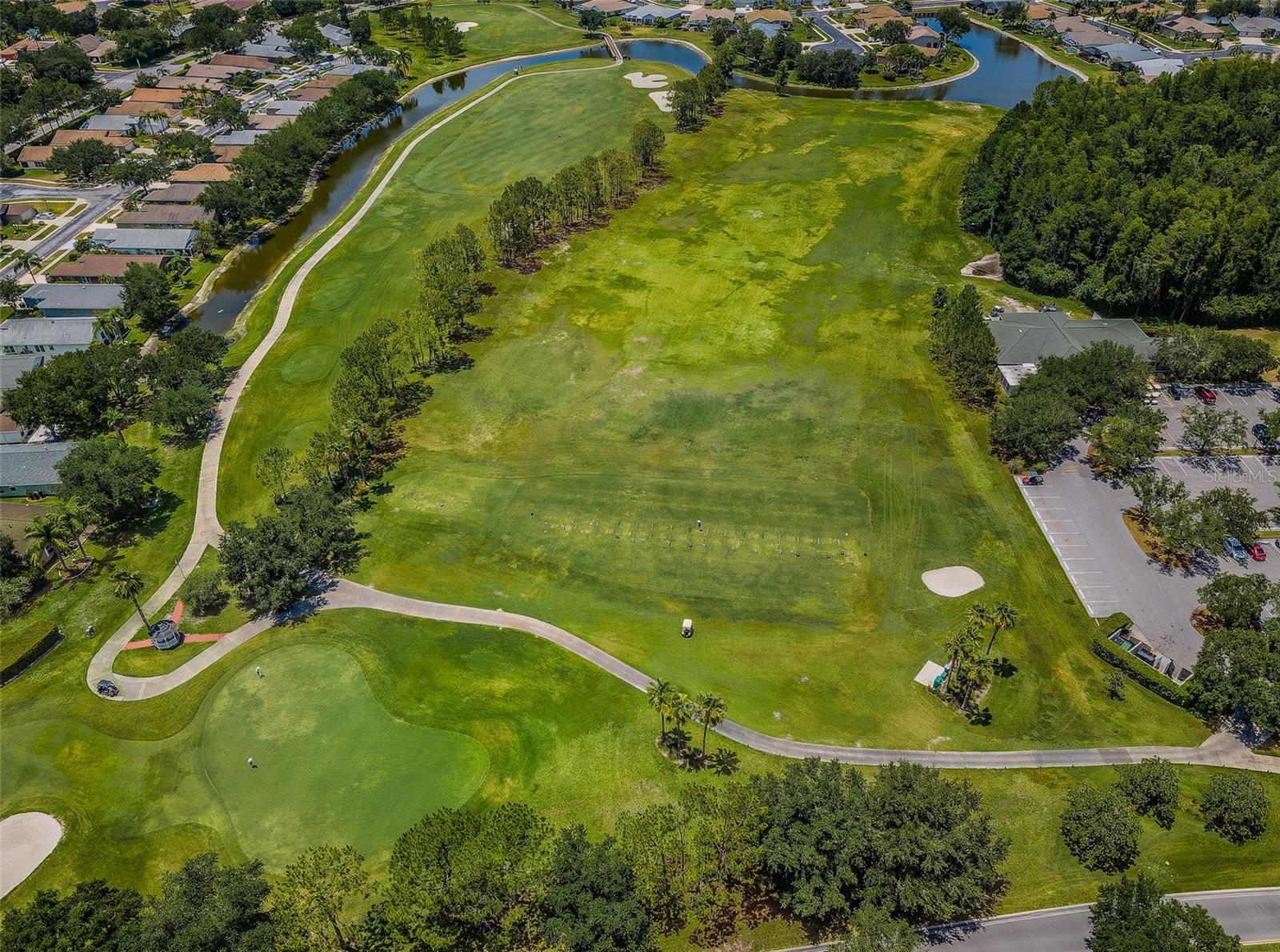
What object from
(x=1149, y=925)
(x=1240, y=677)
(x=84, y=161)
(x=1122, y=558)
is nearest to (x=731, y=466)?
(x=1122, y=558)

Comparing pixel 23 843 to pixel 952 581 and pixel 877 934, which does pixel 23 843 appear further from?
pixel 952 581

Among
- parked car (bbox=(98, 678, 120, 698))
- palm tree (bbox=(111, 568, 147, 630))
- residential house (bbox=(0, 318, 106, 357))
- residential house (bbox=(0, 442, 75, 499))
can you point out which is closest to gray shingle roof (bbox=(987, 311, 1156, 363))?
palm tree (bbox=(111, 568, 147, 630))

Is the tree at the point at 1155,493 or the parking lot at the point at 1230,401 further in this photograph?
the parking lot at the point at 1230,401

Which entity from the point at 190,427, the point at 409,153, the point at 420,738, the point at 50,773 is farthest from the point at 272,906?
the point at 409,153

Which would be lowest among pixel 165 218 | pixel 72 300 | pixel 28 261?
pixel 72 300

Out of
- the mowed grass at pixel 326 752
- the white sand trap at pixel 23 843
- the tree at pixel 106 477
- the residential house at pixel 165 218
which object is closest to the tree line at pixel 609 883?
the white sand trap at pixel 23 843

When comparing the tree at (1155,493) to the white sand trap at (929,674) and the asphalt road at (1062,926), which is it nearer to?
the white sand trap at (929,674)
